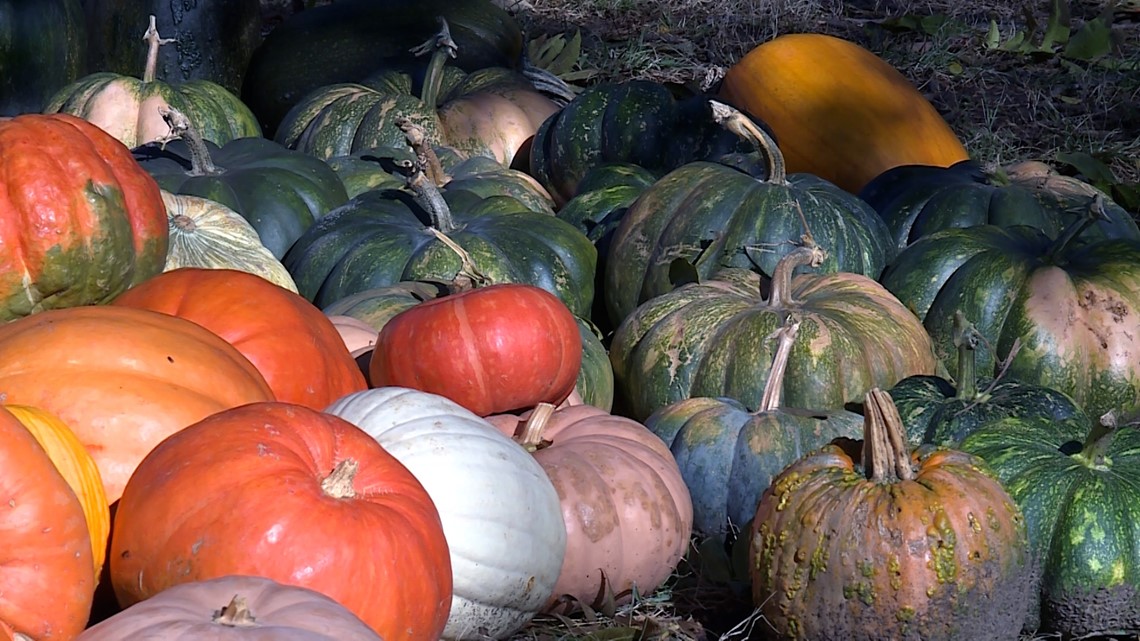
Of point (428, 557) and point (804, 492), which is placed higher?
point (428, 557)

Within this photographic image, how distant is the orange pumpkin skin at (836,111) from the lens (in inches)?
246

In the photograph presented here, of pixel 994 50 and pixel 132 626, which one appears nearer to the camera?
pixel 132 626

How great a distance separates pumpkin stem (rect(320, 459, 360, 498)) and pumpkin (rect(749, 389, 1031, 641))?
3.46 feet

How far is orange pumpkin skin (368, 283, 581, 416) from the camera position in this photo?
11.8ft

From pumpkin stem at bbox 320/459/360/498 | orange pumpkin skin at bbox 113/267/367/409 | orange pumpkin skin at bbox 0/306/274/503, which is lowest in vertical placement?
orange pumpkin skin at bbox 113/267/367/409

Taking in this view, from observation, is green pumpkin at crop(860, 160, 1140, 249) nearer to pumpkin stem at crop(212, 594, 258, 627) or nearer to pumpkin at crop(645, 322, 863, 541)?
pumpkin at crop(645, 322, 863, 541)

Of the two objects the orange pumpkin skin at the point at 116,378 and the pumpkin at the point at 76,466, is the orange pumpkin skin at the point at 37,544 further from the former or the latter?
the orange pumpkin skin at the point at 116,378

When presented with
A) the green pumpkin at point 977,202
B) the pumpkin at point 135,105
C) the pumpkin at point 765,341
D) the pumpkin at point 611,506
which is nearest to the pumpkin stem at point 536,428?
the pumpkin at point 611,506

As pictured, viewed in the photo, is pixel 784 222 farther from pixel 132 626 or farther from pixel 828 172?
pixel 132 626

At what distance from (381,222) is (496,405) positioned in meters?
1.47

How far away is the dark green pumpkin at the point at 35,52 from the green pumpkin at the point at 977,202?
376cm

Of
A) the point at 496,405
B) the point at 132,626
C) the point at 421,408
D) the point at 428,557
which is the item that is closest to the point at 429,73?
the point at 496,405

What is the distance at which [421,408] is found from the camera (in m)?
3.06

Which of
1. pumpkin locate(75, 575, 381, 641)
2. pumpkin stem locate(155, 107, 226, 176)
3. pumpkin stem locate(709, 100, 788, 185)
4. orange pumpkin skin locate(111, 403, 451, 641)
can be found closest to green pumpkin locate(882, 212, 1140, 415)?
pumpkin stem locate(709, 100, 788, 185)
